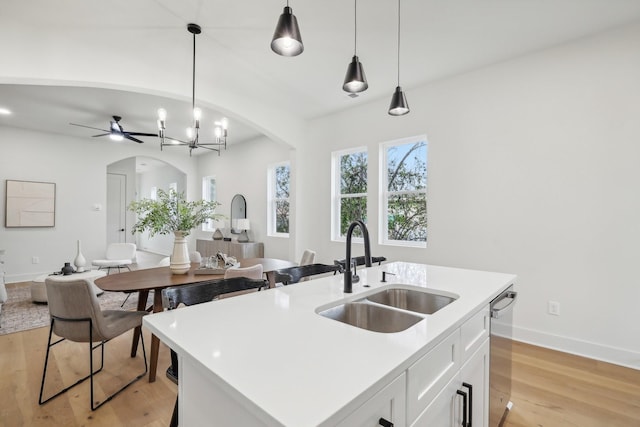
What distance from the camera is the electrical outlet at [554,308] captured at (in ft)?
9.26

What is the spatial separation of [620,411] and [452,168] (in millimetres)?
2380

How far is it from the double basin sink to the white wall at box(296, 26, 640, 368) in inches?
78.2

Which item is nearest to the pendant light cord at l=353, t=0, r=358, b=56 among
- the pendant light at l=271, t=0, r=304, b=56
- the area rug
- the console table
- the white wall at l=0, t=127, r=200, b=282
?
the pendant light at l=271, t=0, r=304, b=56

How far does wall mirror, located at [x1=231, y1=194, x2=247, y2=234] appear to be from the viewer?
6.41m

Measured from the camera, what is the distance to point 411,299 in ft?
5.49

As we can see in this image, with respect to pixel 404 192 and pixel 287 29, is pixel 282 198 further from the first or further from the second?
pixel 287 29

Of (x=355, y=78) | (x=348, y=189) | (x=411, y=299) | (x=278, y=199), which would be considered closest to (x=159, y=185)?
(x=278, y=199)

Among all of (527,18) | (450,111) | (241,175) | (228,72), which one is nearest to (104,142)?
(241,175)

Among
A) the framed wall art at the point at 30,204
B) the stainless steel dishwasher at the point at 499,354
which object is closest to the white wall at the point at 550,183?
the stainless steel dishwasher at the point at 499,354

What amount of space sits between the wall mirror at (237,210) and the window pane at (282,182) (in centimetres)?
102

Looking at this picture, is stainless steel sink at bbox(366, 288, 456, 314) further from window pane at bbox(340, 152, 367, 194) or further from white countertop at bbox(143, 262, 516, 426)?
window pane at bbox(340, 152, 367, 194)

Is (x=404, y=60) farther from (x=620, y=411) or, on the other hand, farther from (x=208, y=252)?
(x=208, y=252)

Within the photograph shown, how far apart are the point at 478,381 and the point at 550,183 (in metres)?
2.32

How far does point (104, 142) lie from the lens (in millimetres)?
6406
